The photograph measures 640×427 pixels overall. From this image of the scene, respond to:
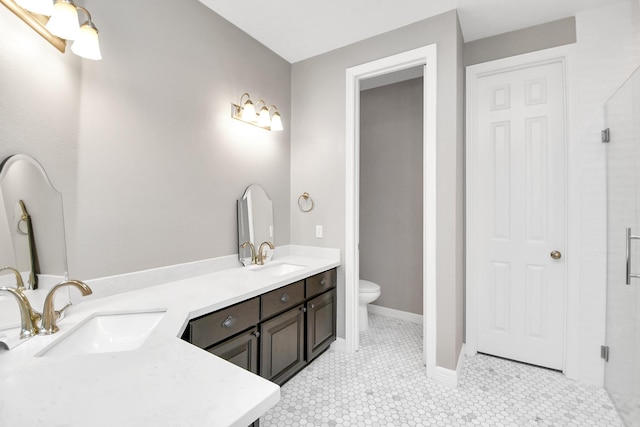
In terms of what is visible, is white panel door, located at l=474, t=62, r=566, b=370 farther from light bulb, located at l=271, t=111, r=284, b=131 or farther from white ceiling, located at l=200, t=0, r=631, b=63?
light bulb, located at l=271, t=111, r=284, b=131

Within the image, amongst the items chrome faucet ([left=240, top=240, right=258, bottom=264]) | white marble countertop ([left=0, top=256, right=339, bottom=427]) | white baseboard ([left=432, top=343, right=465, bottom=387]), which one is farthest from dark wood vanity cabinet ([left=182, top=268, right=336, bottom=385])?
white baseboard ([left=432, top=343, right=465, bottom=387])

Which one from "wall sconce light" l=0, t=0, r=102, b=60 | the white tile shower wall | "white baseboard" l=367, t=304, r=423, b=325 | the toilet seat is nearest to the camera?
"wall sconce light" l=0, t=0, r=102, b=60

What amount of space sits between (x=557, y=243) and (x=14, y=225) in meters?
3.16

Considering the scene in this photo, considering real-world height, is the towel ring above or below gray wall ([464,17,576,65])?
below

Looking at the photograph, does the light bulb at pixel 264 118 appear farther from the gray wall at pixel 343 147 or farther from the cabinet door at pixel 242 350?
the cabinet door at pixel 242 350

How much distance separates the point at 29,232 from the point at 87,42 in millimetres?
834

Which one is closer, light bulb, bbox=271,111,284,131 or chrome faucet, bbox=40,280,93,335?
chrome faucet, bbox=40,280,93,335

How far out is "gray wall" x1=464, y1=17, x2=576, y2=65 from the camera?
2166 millimetres

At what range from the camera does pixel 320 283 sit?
232 centimetres

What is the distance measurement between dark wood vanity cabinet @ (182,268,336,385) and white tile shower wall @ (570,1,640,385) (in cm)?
183

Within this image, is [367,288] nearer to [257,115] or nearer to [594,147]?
[257,115]

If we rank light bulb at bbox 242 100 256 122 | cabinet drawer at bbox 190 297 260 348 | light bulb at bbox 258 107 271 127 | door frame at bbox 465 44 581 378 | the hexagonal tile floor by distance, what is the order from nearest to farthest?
cabinet drawer at bbox 190 297 260 348 < the hexagonal tile floor < door frame at bbox 465 44 581 378 < light bulb at bbox 242 100 256 122 < light bulb at bbox 258 107 271 127

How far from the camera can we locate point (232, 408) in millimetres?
687

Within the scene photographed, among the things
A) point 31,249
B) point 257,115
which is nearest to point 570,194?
point 257,115
